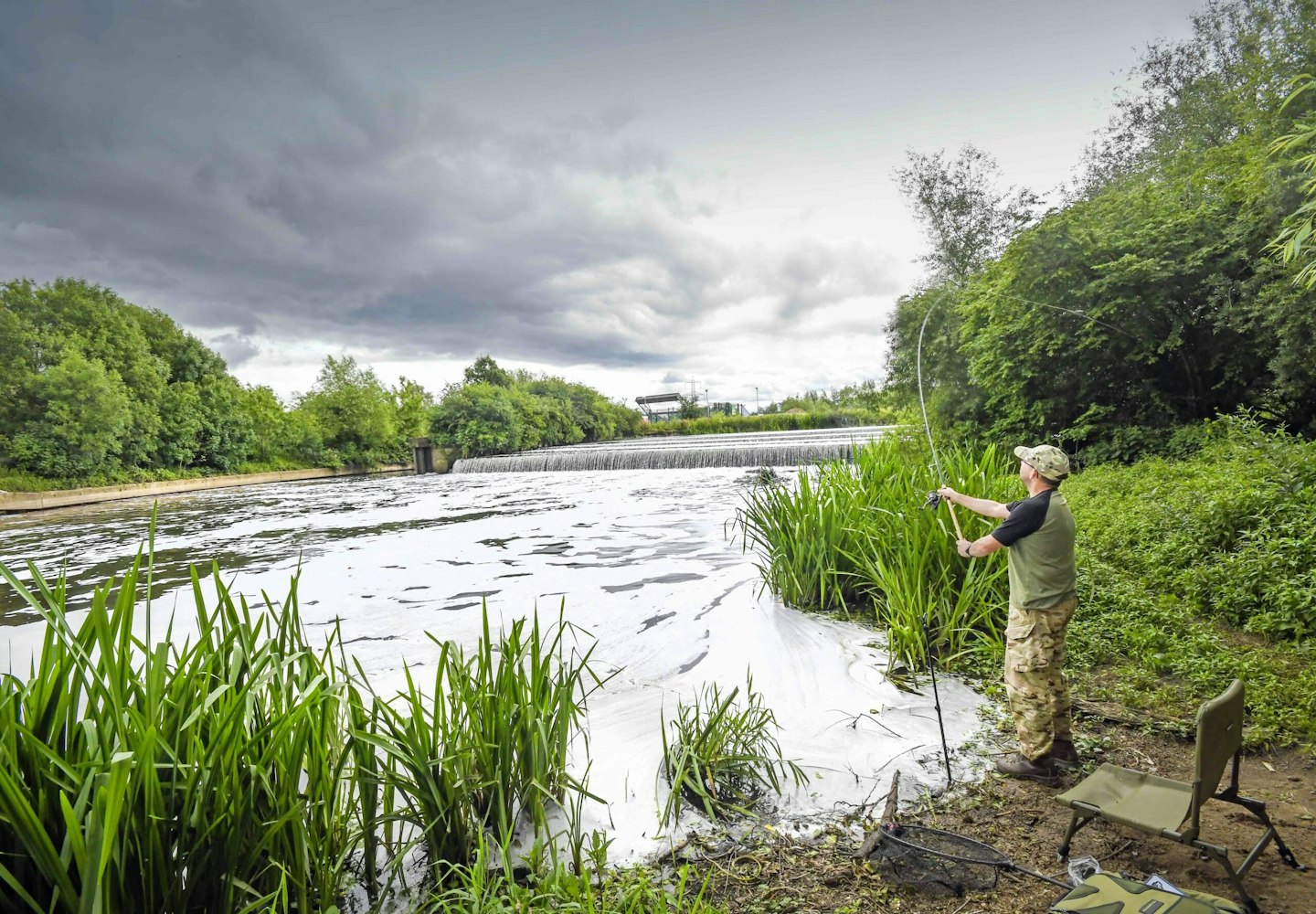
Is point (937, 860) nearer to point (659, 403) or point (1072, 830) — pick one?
point (1072, 830)

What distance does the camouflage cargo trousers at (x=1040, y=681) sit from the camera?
2684mm

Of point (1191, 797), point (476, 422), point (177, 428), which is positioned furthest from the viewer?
point (476, 422)

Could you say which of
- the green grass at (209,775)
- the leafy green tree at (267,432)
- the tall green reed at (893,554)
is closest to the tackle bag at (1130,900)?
the green grass at (209,775)

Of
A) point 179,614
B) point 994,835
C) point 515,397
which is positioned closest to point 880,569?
point 994,835

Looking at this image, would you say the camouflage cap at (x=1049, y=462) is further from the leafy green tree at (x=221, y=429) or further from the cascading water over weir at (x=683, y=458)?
the leafy green tree at (x=221, y=429)

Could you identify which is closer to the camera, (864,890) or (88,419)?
(864,890)

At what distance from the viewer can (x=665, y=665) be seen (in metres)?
4.22

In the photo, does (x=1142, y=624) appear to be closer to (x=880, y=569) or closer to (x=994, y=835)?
(x=880, y=569)

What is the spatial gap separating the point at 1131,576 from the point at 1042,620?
10.1 feet

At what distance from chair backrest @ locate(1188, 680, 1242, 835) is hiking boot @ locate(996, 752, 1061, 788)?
0.73 meters

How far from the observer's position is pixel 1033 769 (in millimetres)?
2664

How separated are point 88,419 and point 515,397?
16.1 metres

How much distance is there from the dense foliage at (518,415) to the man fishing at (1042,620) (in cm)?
2577

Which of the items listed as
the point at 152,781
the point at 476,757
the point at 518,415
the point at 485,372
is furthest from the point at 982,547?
the point at 485,372
